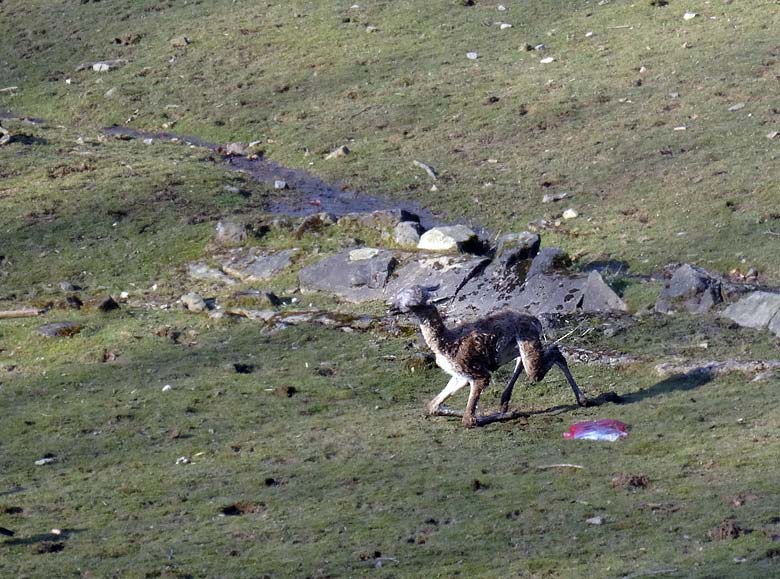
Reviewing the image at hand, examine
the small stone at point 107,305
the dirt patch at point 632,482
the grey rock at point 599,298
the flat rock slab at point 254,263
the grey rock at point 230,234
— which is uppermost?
the dirt patch at point 632,482

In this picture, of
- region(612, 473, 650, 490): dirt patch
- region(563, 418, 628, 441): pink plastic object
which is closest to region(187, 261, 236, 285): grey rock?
region(563, 418, 628, 441): pink plastic object

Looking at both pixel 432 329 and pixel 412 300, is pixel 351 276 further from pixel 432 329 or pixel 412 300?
pixel 412 300

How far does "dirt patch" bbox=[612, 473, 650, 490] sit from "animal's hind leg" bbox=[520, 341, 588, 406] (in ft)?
8.53

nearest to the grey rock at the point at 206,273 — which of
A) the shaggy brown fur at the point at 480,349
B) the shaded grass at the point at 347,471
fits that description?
the shaded grass at the point at 347,471

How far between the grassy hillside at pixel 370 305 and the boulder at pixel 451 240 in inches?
69.5

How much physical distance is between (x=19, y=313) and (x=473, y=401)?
901 cm

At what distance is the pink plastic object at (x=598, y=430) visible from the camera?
14914mm

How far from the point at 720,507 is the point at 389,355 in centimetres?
707

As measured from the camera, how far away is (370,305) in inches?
836

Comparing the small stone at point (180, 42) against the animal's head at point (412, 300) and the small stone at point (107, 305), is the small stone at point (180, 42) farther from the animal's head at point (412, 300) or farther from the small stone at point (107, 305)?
the animal's head at point (412, 300)

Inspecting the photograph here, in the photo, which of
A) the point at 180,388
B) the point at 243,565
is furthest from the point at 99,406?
the point at 243,565

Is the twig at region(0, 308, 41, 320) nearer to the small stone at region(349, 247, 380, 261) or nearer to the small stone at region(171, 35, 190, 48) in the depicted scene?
the small stone at region(349, 247, 380, 261)

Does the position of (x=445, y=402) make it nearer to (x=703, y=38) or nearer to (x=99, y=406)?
(x=99, y=406)

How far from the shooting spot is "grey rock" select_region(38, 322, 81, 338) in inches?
798
